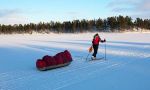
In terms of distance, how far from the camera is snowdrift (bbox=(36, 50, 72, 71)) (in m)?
12.8

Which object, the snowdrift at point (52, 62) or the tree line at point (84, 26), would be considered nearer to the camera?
the snowdrift at point (52, 62)

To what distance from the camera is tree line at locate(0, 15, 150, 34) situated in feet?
251

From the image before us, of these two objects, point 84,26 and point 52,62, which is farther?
point 84,26

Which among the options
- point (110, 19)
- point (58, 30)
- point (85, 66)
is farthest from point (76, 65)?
point (58, 30)

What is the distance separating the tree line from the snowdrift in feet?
198

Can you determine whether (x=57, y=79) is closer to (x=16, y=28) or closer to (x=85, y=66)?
(x=85, y=66)

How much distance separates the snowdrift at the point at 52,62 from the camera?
12.8 m

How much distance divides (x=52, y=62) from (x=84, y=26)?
70944 millimetres

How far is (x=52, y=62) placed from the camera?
13203mm

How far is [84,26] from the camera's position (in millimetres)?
83812

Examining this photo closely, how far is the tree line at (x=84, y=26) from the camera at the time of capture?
7639cm

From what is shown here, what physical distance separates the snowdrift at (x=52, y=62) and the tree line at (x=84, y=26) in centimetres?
6034

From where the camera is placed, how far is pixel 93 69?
42.5 feet

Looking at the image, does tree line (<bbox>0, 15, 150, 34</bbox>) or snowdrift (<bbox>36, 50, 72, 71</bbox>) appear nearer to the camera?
snowdrift (<bbox>36, 50, 72, 71</bbox>)
